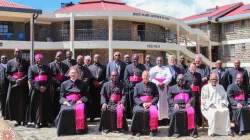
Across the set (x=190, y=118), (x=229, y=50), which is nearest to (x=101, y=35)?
(x=229, y=50)

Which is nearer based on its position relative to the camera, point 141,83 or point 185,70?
point 141,83

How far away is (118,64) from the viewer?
33.1ft

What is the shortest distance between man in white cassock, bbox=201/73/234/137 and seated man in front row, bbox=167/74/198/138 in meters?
0.39

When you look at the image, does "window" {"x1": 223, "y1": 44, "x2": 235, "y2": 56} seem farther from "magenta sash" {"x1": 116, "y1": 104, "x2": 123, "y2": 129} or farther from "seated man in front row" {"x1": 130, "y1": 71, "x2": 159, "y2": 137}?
"magenta sash" {"x1": 116, "y1": 104, "x2": 123, "y2": 129}

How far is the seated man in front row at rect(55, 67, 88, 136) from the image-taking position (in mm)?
8336

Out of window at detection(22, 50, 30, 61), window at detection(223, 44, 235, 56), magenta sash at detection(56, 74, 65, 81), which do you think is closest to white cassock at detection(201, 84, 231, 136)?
magenta sash at detection(56, 74, 65, 81)

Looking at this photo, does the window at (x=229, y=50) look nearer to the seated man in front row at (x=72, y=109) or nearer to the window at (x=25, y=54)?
the window at (x=25, y=54)

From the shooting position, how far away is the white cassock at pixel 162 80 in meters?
9.60

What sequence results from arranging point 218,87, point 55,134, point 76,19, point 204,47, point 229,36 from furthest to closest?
point 204,47, point 229,36, point 76,19, point 218,87, point 55,134

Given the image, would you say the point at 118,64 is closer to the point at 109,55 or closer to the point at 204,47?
the point at 109,55

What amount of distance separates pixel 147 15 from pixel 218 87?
19.0 m

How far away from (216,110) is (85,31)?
65.6ft

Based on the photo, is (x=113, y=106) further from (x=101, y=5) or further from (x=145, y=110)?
(x=101, y=5)

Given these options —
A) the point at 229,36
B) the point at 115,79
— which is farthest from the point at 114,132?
the point at 229,36
